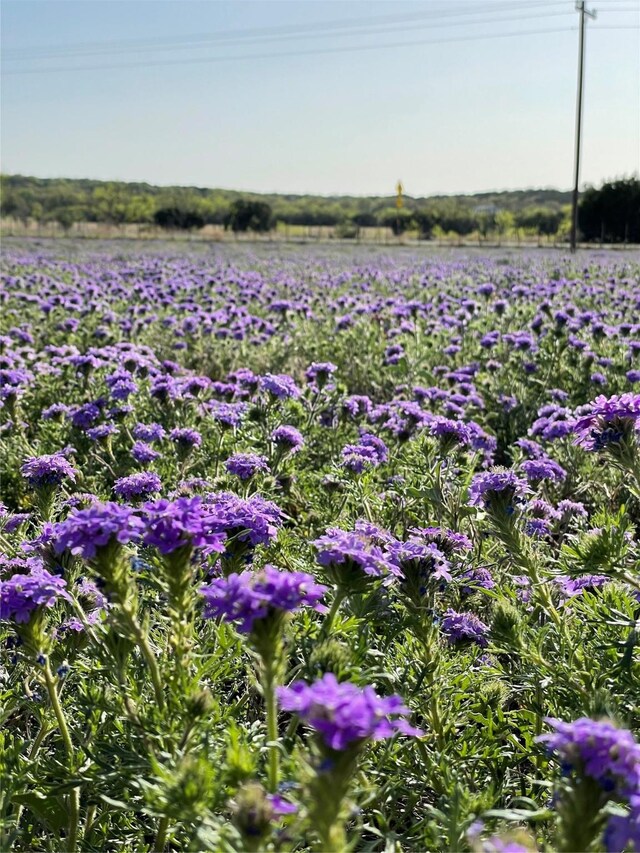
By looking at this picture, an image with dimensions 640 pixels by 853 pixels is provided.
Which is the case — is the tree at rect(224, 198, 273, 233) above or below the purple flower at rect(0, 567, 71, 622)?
above

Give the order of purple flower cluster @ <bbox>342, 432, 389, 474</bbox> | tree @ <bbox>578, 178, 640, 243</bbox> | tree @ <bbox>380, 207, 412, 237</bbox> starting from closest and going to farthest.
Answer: purple flower cluster @ <bbox>342, 432, 389, 474</bbox>
tree @ <bbox>578, 178, 640, 243</bbox>
tree @ <bbox>380, 207, 412, 237</bbox>

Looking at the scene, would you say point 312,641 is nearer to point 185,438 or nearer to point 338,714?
point 338,714

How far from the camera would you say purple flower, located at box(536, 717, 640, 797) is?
122cm

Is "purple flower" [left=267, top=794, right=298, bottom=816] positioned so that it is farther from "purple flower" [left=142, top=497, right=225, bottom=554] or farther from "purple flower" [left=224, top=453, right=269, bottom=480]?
"purple flower" [left=224, top=453, right=269, bottom=480]

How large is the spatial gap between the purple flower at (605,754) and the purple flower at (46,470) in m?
2.63

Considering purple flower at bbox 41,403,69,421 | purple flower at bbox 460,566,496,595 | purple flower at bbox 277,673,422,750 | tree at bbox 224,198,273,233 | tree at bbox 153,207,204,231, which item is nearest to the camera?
purple flower at bbox 277,673,422,750

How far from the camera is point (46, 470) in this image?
3.37 meters

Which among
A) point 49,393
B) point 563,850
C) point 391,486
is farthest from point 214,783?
point 49,393

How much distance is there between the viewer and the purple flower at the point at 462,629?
290 centimetres

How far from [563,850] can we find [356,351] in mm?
8347

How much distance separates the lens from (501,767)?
257 centimetres

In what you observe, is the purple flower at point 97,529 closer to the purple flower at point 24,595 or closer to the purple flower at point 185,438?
the purple flower at point 24,595

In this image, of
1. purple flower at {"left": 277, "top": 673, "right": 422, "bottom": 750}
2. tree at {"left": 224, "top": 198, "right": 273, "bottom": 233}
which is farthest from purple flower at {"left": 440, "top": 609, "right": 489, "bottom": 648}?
tree at {"left": 224, "top": 198, "right": 273, "bottom": 233}

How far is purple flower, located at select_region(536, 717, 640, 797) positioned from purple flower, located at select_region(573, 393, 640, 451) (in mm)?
1376
